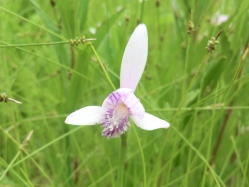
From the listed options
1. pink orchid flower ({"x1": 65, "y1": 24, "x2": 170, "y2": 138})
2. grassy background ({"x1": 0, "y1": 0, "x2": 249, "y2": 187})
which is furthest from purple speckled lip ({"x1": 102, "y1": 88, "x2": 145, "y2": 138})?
grassy background ({"x1": 0, "y1": 0, "x2": 249, "y2": 187})

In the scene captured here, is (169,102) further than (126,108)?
Yes

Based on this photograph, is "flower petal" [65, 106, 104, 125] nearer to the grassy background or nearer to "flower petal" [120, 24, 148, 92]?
"flower petal" [120, 24, 148, 92]

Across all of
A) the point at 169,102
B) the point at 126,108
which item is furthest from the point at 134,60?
the point at 169,102

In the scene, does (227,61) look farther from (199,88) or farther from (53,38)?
(53,38)

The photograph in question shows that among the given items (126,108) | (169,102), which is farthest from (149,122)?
(169,102)

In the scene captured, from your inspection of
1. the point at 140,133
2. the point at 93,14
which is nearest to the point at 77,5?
the point at 140,133

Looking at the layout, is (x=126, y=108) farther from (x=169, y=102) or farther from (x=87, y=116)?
(x=169, y=102)

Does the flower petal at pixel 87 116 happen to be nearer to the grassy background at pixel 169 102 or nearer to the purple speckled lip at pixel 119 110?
the purple speckled lip at pixel 119 110

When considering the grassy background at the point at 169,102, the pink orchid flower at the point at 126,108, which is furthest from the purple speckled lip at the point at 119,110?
the grassy background at the point at 169,102
